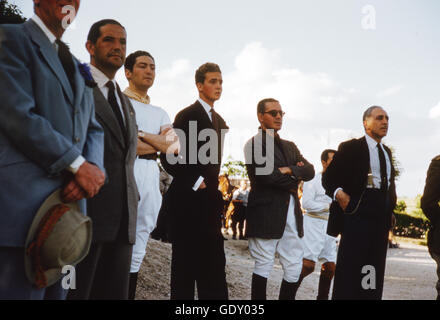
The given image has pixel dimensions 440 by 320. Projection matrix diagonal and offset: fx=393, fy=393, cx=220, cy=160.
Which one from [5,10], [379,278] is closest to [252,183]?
[379,278]

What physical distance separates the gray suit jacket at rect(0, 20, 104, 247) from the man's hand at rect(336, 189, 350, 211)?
10.8 feet

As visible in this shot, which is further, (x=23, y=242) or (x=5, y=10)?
(x=5, y=10)

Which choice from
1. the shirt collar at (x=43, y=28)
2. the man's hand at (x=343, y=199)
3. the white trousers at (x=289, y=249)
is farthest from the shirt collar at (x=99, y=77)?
the man's hand at (x=343, y=199)

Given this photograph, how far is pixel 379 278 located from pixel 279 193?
1452 mm

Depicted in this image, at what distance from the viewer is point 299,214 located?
458 centimetres

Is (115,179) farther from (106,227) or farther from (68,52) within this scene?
(68,52)

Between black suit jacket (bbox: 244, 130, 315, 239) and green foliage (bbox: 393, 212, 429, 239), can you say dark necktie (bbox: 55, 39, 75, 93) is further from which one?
green foliage (bbox: 393, 212, 429, 239)

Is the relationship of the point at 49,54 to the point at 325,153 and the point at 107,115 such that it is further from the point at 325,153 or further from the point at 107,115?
the point at 325,153

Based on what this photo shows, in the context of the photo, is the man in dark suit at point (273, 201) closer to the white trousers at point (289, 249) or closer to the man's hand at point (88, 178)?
the white trousers at point (289, 249)

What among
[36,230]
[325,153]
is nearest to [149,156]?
[36,230]

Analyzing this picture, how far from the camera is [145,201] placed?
138 inches

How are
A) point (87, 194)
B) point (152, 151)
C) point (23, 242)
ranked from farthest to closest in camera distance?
point (152, 151), point (87, 194), point (23, 242)

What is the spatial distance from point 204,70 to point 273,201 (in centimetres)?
161

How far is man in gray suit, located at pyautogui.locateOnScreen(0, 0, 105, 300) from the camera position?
1.68 metres
